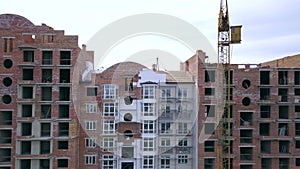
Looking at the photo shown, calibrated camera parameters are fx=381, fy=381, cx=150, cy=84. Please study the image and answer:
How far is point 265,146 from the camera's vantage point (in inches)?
1382

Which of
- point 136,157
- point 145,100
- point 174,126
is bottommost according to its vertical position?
point 136,157

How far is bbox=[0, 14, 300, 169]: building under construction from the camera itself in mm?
32219

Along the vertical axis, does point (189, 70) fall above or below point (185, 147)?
above

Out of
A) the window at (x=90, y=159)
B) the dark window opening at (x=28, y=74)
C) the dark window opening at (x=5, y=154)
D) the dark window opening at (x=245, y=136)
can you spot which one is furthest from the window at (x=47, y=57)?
the dark window opening at (x=245, y=136)

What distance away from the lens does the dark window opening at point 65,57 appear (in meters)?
33.0

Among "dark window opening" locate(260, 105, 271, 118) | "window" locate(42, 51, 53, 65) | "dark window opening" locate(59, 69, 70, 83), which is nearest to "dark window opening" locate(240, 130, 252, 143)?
"dark window opening" locate(260, 105, 271, 118)

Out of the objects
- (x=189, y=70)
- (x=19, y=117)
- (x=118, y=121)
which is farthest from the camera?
(x=189, y=70)

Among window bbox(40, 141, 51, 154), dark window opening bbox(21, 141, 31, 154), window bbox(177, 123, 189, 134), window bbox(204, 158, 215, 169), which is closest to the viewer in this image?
dark window opening bbox(21, 141, 31, 154)

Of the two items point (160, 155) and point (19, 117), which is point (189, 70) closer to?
point (160, 155)

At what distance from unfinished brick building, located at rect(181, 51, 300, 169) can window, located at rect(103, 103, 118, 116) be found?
7.62 meters

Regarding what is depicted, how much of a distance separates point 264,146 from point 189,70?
9930 mm

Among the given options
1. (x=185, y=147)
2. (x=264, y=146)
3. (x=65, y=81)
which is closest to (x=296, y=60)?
(x=264, y=146)

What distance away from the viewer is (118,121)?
34.5 meters

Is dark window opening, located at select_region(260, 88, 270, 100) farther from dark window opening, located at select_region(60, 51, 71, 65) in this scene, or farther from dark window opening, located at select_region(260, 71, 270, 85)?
dark window opening, located at select_region(60, 51, 71, 65)
